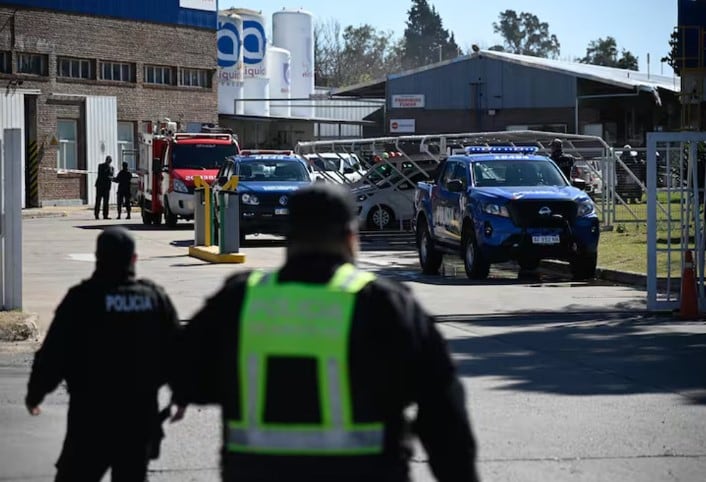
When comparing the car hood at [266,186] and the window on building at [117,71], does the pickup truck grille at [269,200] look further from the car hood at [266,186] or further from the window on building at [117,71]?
the window on building at [117,71]

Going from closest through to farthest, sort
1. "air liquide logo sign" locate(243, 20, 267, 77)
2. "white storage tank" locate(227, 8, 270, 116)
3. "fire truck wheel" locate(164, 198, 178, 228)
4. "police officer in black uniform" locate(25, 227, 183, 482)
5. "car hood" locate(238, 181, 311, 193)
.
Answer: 1. "police officer in black uniform" locate(25, 227, 183, 482)
2. "car hood" locate(238, 181, 311, 193)
3. "fire truck wheel" locate(164, 198, 178, 228)
4. "white storage tank" locate(227, 8, 270, 116)
5. "air liquide logo sign" locate(243, 20, 267, 77)

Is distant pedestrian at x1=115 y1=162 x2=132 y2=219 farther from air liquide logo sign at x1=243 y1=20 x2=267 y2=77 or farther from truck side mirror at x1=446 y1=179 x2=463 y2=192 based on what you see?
air liquide logo sign at x1=243 y1=20 x2=267 y2=77

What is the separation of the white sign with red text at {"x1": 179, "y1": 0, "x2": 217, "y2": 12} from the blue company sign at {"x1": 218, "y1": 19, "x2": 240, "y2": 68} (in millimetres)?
5098

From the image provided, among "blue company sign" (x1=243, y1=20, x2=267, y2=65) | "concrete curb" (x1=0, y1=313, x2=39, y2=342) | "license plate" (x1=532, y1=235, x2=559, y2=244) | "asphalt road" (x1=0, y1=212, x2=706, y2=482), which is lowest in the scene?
"asphalt road" (x1=0, y1=212, x2=706, y2=482)

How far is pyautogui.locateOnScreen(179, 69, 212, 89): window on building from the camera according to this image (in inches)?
2183

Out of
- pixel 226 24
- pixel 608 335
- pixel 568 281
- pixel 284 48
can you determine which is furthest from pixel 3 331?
pixel 284 48

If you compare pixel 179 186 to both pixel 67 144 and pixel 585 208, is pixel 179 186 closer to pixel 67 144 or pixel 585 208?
pixel 585 208

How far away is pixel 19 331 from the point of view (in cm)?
1348

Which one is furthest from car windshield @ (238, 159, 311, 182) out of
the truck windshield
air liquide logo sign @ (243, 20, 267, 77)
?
air liquide logo sign @ (243, 20, 267, 77)

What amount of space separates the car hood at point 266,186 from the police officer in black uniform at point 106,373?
22.1 meters

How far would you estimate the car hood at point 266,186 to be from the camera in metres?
27.9

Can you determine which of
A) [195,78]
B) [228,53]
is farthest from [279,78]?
[195,78]

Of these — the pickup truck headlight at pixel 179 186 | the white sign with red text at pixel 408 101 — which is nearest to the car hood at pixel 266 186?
the pickup truck headlight at pixel 179 186

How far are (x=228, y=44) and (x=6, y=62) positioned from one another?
1597cm
